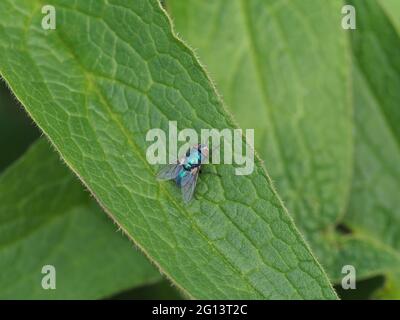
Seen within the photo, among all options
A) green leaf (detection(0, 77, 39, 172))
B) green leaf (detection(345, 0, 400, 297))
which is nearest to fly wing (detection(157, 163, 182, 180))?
green leaf (detection(0, 77, 39, 172))

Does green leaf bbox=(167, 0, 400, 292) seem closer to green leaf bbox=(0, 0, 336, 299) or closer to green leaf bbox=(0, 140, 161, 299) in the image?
green leaf bbox=(0, 140, 161, 299)

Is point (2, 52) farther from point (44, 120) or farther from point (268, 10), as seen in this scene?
point (268, 10)

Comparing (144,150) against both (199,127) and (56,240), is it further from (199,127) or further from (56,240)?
(56,240)

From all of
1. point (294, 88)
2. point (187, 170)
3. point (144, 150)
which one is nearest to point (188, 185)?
point (187, 170)

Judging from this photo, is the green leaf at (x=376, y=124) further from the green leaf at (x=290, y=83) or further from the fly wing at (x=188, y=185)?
the fly wing at (x=188, y=185)

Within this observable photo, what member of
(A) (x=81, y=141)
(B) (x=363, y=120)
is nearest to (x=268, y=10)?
(B) (x=363, y=120)
